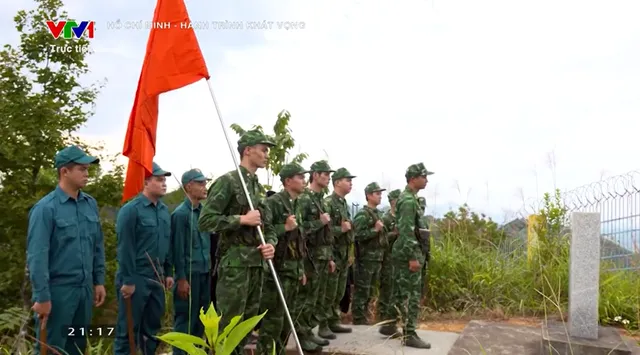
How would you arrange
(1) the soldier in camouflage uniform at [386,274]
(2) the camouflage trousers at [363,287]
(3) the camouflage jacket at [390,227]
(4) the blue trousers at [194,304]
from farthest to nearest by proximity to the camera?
(3) the camouflage jacket at [390,227], (1) the soldier in camouflage uniform at [386,274], (2) the camouflage trousers at [363,287], (4) the blue trousers at [194,304]

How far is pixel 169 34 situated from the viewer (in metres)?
3.81

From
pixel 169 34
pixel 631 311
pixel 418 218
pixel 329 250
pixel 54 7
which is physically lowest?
pixel 631 311

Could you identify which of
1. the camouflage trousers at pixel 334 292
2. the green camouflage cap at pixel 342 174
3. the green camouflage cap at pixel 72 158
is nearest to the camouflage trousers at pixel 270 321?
the camouflage trousers at pixel 334 292

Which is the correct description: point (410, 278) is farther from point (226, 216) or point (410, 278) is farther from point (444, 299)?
point (444, 299)

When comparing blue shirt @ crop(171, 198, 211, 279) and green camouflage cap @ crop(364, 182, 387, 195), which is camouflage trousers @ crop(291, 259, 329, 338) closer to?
blue shirt @ crop(171, 198, 211, 279)

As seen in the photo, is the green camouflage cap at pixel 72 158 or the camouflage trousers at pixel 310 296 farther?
the camouflage trousers at pixel 310 296

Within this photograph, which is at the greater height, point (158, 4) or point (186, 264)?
point (158, 4)

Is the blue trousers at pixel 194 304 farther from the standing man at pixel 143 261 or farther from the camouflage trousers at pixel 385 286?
the camouflage trousers at pixel 385 286

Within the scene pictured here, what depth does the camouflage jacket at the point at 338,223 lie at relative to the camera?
6.64 meters

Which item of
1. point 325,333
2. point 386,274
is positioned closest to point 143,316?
point 325,333

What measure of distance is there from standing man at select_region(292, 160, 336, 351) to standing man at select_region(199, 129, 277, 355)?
54.2 inches

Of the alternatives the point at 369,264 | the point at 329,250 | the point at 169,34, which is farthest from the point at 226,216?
the point at 369,264

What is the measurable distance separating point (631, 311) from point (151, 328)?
589 cm

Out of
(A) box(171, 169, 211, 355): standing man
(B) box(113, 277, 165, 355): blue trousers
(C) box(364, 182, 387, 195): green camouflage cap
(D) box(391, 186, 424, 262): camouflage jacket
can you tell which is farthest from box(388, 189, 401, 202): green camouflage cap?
(B) box(113, 277, 165, 355): blue trousers
